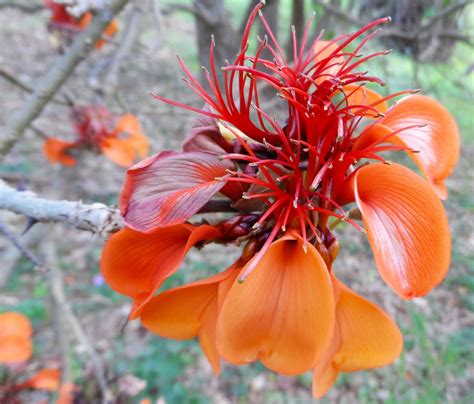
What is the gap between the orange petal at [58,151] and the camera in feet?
6.87

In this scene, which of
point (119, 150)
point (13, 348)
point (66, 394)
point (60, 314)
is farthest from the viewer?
point (119, 150)

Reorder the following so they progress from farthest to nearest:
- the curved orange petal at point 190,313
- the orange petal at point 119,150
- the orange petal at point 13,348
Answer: the orange petal at point 119,150
the orange petal at point 13,348
the curved orange petal at point 190,313

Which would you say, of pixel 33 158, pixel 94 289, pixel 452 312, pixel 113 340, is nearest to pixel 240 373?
pixel 113 340

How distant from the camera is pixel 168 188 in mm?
685

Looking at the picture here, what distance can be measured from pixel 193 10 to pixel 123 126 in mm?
662

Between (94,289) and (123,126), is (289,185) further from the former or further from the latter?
(94,289)

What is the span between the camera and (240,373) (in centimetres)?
270

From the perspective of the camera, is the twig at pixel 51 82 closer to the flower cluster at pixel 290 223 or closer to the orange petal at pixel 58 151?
the flower cluster at pixel 290 223

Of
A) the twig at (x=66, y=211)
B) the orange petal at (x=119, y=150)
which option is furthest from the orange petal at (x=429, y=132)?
the orange petal at (x=119, y=150)

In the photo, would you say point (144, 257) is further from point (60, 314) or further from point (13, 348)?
point (60, 314)

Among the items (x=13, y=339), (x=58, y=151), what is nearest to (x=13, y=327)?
(x=13, y=339)

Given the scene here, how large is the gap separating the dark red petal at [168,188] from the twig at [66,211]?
6 cm

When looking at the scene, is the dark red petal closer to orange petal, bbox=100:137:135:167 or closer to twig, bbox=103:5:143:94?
orange petal, bbox=100:137:135:167

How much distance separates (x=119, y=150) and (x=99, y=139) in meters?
0.14
